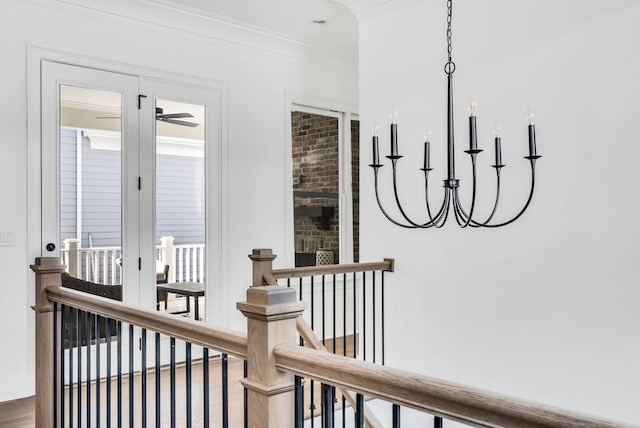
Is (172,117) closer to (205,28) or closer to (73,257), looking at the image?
(205,28)

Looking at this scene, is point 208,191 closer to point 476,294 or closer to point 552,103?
point 476,294

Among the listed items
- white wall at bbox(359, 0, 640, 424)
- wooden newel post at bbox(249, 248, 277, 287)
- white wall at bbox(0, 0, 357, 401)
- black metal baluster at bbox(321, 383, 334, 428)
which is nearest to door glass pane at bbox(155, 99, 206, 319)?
white wall at bbox(0, 0, 357, 401)

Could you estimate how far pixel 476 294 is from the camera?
10.7 ft

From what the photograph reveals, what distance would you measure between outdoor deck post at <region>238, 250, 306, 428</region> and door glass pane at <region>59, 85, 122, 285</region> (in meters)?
2.80

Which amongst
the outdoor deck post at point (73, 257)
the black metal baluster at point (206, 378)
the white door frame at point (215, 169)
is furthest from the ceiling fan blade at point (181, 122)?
the black metal baluster at point (206, 378)

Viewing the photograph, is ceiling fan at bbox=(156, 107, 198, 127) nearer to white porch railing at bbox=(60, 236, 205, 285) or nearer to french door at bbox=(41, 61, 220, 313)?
french door at bbox=(41, 61, 220, 313)

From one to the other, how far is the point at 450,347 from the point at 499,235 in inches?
30.3

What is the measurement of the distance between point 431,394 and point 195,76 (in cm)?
377

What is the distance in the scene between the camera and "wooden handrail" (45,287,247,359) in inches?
53.1

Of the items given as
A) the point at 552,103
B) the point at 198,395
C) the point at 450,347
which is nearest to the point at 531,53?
the point at 552,103

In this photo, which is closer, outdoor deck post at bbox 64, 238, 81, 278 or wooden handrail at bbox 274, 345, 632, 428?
wooden handrail at bbox 274, 345, 632, 428

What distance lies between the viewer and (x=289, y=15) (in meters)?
4.24

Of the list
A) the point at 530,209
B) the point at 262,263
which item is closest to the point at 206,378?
the point at 262,263

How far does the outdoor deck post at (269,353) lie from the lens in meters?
1.22
